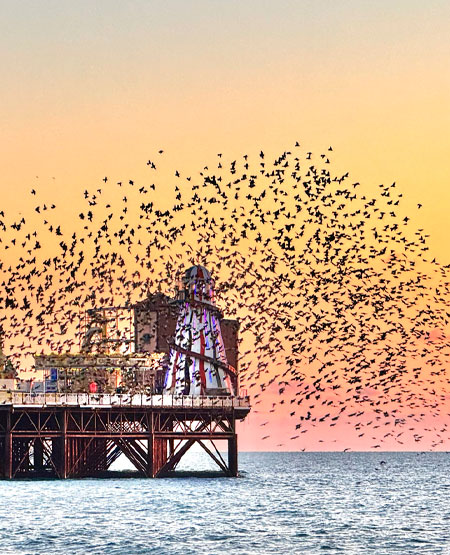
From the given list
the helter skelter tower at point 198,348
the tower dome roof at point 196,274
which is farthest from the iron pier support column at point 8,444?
the tower dome roof at point 196,274

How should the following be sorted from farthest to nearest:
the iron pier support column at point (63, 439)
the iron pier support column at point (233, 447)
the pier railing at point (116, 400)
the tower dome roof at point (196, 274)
Result: the tower dome roof at point (196, 274), the iron pier support column at point (233, 447), the iron pier support column at point (63, 439), the pier railing at point (116, 400)

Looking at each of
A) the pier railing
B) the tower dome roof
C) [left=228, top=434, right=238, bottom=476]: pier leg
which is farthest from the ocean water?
the tower dome roof

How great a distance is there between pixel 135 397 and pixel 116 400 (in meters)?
1.75

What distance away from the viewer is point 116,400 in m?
97.2

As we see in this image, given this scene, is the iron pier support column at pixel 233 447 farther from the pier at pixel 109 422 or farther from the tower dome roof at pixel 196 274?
the tower dome roof at pixel 196 274

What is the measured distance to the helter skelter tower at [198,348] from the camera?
113250 millimetres

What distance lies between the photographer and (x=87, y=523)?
2739 inches

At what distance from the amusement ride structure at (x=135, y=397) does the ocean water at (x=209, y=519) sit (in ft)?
10.6

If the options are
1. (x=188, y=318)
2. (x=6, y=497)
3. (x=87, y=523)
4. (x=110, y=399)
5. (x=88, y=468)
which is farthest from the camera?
(x=188, y=318)

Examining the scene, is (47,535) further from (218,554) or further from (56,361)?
(56,361)

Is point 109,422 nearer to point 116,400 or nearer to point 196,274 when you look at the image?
point 116,400

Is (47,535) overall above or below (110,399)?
below

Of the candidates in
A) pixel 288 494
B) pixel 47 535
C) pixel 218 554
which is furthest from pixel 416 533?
pixel 288 494

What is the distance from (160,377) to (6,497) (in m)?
32.9
